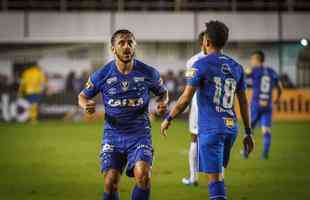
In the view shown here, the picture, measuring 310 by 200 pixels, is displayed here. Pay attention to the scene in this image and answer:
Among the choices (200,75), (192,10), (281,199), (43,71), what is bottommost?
(281,199)

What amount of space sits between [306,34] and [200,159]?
28644mm

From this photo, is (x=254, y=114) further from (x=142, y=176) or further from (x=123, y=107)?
(x=142, y=176)

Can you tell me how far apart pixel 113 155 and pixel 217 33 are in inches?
70.8

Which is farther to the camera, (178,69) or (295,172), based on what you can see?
(178,69)

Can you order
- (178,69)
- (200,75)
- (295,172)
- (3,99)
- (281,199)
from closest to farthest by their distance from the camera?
(200,75), (281,199), (295,172), (3,99), (178,69)

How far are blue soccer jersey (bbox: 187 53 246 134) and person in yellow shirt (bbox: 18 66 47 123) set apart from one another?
25.4 meters

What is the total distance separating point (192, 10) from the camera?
120 feet

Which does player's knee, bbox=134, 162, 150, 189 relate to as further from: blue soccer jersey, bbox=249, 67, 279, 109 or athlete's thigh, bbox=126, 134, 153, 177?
blue soccer jersey, bbox=249, 67, 279, 109

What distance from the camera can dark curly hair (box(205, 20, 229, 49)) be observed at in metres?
8.46

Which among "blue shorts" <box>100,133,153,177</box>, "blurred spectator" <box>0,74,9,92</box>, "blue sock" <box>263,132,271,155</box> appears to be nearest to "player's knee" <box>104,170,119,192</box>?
"blue shorts" <box>100,133,153,177</box>

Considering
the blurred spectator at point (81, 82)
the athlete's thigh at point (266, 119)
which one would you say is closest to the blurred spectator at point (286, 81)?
the blurred spectator at point (81, 82)

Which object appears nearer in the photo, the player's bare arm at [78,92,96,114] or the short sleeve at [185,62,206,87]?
the short sleeve at [185,62,206,87]

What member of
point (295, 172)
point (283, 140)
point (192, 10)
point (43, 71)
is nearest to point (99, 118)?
point (43, 71)

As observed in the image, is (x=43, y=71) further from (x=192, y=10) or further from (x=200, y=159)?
(x=200, y=159)
